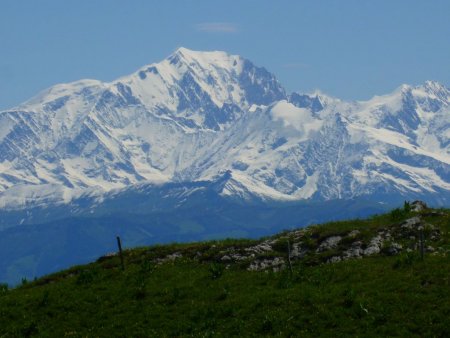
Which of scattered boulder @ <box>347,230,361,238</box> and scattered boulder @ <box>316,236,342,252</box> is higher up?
scattered boulder @ <box>347,230,361,238</box>

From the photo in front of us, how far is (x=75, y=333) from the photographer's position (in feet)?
146

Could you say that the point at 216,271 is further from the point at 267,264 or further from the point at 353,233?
the point at 353,233

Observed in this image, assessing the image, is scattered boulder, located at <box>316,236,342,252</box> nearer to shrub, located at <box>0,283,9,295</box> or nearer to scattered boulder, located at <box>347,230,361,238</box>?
scattered boulder, located at <box>347,230,361,238</box>

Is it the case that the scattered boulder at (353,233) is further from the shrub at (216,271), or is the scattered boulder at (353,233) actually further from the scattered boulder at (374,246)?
the shrub at (216,271)

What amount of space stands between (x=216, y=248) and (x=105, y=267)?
7548mm

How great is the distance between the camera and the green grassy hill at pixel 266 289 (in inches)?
1652

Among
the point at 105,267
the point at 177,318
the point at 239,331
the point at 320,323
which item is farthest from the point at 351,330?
the point at 105,267

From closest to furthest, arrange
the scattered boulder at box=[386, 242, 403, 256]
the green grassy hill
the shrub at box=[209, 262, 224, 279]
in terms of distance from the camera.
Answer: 1. the green grassy hill
2. the scattered boulder at box=[386, 242, 403, 256]
3. the shrub at box=[209, 262, 224, 279]

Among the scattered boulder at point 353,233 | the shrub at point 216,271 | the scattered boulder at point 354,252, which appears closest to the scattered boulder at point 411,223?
the scattered boulder at point 353,233

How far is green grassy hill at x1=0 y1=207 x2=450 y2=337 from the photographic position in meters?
42.0

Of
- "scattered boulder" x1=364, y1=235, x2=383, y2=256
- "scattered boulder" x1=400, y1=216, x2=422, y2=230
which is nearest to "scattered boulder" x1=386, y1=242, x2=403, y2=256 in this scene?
"scattered boulder" x1=364, y1=235, x2=383, y2=256

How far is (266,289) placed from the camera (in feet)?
157

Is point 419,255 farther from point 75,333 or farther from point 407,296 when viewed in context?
point 75,333

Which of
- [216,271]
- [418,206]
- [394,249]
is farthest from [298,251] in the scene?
[418,206]
